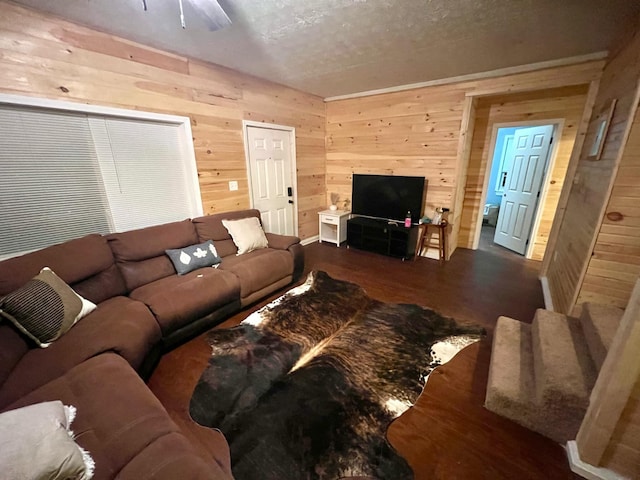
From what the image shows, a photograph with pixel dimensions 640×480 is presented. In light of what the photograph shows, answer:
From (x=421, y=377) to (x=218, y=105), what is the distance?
3453 millimetres

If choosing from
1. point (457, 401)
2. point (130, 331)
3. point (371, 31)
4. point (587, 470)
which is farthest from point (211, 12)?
point (587, 470)

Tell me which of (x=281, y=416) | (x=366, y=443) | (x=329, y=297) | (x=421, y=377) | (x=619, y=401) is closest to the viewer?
(x=619, y=401)

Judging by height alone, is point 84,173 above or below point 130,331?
above

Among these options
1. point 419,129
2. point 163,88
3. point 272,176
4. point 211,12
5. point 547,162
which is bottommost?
point 272,176

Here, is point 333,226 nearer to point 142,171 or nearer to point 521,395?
point 142,171

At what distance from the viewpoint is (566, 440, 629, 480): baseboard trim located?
120 cm

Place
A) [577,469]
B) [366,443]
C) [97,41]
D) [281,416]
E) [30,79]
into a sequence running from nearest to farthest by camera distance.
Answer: [577,469], [366,443], [281,416], [30,79], [97,41]

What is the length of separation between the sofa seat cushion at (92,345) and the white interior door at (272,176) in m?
2.23

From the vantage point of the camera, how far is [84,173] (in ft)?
7.49

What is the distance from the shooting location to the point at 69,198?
2.22 m

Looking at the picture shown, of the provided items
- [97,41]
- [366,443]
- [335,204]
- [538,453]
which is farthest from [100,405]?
[335,204]

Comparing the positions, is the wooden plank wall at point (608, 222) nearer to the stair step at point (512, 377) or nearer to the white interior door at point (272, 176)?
the stair step at point (512, 377)

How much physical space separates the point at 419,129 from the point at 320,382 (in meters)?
3.62

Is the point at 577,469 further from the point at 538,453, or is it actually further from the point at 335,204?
the point at 335,204
